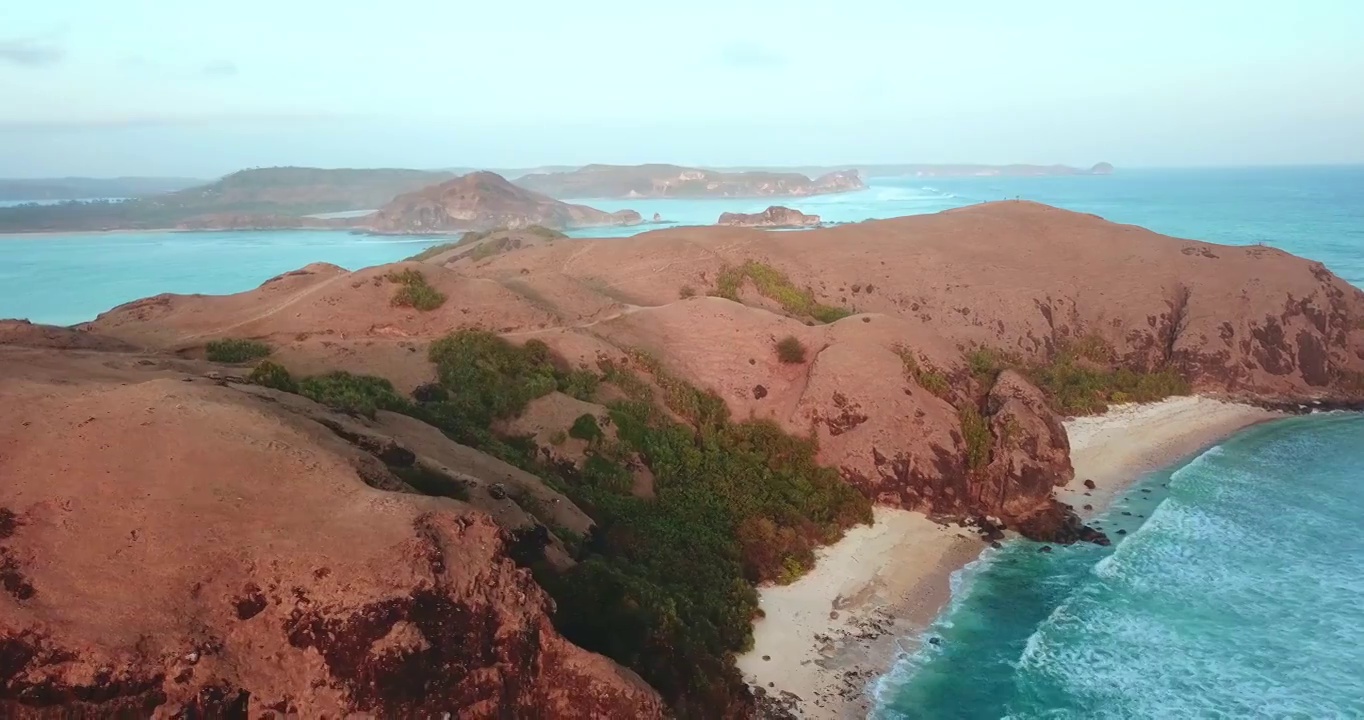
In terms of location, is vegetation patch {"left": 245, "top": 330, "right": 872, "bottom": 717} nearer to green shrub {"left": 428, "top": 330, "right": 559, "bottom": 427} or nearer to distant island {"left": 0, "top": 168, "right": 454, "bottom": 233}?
green shrub {"left": 428, "top": 330, "right": 559, "bottom": 427}

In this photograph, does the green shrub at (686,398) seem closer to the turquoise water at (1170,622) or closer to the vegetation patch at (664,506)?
the vegetation patch at (664,506)

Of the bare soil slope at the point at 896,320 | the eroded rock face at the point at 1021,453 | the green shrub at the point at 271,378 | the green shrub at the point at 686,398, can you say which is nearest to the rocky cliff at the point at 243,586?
the green shrub at the point at 271,378

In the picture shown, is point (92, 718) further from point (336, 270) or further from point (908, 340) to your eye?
point (336, 270)

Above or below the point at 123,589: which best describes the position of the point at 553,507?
below

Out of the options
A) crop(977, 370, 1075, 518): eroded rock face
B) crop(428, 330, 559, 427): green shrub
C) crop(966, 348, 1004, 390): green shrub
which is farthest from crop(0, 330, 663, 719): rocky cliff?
crop(966, 348, 1004, 390): green shrub

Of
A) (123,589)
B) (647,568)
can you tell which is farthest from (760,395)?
(123,589)

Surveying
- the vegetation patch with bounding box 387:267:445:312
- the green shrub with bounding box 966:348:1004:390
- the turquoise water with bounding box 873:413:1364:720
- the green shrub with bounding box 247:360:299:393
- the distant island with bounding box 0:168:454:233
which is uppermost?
the distant island with bounding box 0:168:454:233
